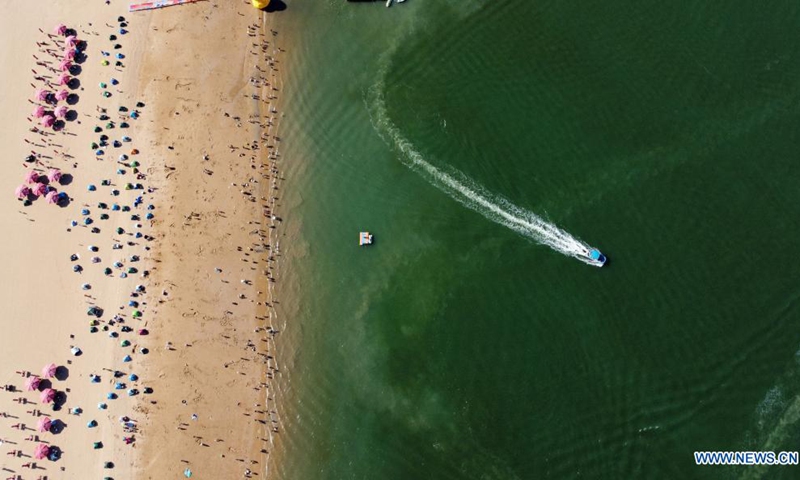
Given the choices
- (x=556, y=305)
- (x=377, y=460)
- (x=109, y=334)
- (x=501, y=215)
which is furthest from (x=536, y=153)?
(x=109, y=334)

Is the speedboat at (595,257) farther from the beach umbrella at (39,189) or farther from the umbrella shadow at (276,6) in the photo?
the beach umbrella at (39,189)

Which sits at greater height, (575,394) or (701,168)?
(701,168)

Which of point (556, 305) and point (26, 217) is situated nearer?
point (556, 305)

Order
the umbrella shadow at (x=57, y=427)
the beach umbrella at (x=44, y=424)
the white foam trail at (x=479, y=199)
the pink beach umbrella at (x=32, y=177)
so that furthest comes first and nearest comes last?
1. the pink beach umbrella at (x=32, y=177)
2. the white foam trail at (x=479, y=199)
3. the umbrella shadow at (x=57, y=427)
4. the beach umbrella at (x=44, y=424)

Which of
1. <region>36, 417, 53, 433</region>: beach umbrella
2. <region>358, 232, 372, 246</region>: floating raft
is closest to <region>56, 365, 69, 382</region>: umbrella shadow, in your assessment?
<region>36, 417, 53, 433</region>: beach umbrella

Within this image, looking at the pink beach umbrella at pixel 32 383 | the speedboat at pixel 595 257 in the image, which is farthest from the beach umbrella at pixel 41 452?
the speedboat at pixel 595 257

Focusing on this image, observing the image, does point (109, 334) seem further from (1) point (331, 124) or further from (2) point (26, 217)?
(1) point (331, 124)

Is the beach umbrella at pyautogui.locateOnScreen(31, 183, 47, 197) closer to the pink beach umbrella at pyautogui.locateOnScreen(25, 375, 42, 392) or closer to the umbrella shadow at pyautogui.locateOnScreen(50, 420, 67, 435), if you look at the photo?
the pink beach umbrella at pyautogui.locateOnScreen(25, 375, 42, 392)
